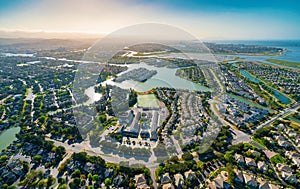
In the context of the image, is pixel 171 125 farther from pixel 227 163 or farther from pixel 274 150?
pixel 274 150

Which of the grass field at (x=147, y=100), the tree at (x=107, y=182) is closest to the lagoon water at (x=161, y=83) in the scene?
the grass field at (x=147, y=100)

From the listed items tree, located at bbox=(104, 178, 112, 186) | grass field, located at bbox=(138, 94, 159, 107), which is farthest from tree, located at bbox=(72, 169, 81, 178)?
grass field, located at bbox=(138, 94, 159, 107)

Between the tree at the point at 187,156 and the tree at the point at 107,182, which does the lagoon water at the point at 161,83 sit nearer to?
the tree at the point at 187,156

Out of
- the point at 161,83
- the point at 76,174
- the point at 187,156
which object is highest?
the point at 161,83

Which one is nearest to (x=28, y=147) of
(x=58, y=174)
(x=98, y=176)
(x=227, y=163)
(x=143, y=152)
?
(x=58, y=174)

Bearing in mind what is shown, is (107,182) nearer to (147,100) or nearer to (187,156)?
(187,156)

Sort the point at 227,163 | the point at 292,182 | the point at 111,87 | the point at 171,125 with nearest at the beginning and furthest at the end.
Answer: the point at 292,182
the point at 227,163
the point at 171,125
the point at 111,87

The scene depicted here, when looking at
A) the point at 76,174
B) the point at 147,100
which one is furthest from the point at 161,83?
the point at 76,174

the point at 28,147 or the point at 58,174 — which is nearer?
the point at 58,174
